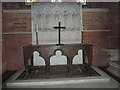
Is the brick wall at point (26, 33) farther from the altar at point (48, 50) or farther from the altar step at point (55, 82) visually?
the altar step at point (55, 82)

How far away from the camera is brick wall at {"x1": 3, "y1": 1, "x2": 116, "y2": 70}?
14.5ft

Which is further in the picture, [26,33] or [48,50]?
[26,33]

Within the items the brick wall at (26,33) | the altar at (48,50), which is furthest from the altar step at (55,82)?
the brick wall at (26,33)

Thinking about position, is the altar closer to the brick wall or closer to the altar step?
the altar step

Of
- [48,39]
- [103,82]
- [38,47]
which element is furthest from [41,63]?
[103,82]

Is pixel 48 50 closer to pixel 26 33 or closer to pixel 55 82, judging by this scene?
pixel 55 82

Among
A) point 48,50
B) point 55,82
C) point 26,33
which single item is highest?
point 26,33

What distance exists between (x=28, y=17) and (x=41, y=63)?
1547 millimetres

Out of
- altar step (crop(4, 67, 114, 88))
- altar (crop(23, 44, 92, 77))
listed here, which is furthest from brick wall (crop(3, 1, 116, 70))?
altar step (crop(4, 67, 114, 88))

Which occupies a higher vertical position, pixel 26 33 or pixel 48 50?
pixel 26 33

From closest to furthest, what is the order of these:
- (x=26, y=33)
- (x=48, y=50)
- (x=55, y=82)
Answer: (x=55, y=82) → (x=48, y=50) → (x=26, y=33)

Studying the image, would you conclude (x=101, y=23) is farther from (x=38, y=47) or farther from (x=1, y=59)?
(x=1, y=59)

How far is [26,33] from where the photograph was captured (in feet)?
14.7

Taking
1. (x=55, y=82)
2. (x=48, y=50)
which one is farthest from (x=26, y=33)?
(x=55, y=82)
